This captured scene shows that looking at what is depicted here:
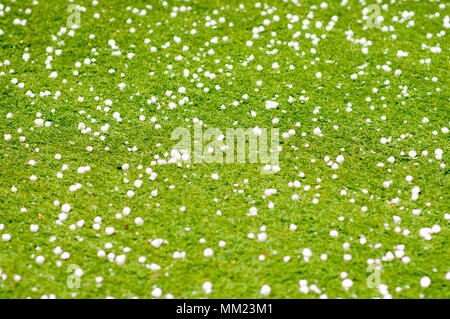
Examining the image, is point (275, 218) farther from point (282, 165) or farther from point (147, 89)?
point (147, 89)

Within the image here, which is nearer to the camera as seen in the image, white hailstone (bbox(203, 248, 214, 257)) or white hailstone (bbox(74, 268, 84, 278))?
white hailstone (bbox(74, 268, 84, 278))

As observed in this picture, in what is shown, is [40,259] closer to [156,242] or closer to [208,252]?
[156,242]

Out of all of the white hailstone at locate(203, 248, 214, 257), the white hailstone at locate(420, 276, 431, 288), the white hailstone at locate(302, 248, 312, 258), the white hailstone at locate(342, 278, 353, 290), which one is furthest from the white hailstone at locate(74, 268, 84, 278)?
the white hailstone at locate(420, 276, 431, 288)

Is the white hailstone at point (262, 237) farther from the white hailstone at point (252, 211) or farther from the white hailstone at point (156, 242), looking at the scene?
the white hailstone at point (156, 242)

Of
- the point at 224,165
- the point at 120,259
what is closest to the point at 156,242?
the point at 120,259

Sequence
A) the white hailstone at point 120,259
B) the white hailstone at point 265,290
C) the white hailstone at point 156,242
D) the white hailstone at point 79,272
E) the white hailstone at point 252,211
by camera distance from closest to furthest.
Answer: the white hailstone at point 265,290 → the white hailstone at point 79,272 → the white hailstone at point 120,259 → the white hailstone at point 156,242 → the white hailstone at point 252,211

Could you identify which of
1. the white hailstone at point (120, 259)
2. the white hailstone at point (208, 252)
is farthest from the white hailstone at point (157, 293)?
the white hailstone at point (208, 252)

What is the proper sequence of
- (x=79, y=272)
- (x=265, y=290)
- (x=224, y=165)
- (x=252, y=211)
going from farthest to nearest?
(x=224, y=165) → (x=252, y=211) → (x=79, y=272) → (x=265, y=290)

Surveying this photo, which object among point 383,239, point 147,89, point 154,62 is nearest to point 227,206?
point 383,239

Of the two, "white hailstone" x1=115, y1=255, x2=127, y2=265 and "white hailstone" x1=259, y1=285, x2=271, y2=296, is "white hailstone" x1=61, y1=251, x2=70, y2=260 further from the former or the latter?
"white hailstone" x1=259, y1=285, x2=271, y2=296
